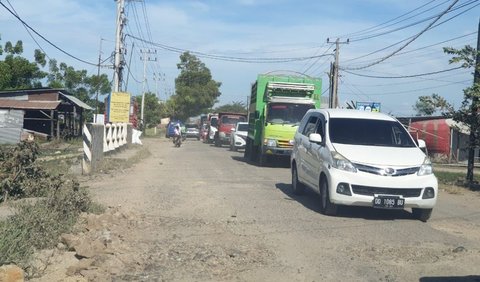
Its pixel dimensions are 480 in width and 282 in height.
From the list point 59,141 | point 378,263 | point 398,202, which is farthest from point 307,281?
point 59,141

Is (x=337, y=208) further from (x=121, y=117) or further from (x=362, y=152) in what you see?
(x=121, y=117)

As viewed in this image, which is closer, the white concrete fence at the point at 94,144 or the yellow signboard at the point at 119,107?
the white concrete fence at the point at 94,144

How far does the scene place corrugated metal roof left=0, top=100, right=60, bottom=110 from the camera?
32.8 m

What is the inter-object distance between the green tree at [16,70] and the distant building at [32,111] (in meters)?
4.22

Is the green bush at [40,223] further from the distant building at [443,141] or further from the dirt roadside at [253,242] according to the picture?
the distant building at [443,141]

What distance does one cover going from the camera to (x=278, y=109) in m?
20.5

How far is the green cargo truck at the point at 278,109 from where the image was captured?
2009 centimetres

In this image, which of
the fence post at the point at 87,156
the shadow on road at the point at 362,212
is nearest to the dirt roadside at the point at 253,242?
the shadow on road at the point at 362,212

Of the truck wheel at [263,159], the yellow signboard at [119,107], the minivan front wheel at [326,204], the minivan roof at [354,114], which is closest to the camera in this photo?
the minivan front wheel at [326,204]

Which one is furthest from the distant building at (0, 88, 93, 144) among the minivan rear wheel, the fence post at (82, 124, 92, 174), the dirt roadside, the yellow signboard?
the dirt roadside

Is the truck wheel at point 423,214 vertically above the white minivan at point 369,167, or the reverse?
the white minivan at point 369,167

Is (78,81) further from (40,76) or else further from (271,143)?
(271,143)

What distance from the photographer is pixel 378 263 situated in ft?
22.3

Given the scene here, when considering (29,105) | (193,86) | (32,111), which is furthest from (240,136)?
(193,86)
